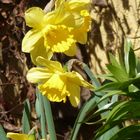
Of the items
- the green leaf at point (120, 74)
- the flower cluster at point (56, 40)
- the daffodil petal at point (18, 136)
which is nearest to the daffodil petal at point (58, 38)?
the flower cluster at point (56, 40)

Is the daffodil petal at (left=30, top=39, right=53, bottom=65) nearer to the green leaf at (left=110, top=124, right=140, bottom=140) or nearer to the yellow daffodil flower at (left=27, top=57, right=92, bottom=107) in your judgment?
the yellow daffodil flower at (left=27, top=57, right=92, bottom=107)

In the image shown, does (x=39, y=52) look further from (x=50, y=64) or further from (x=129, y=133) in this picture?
(x=129, y=133)

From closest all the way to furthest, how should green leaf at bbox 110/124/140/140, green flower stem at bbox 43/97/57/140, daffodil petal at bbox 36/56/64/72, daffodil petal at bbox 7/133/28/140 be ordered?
daffodil petal at bbox 36/56/64/72 < daffodil petal at bbox 7/133/28/140 < green leaf at bbox 110/124/140/140 < green flower stem at bbox 43/97/57/140

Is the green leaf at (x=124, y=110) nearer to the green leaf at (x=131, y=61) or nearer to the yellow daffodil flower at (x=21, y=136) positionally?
the green leaf at (x=131, y=61)

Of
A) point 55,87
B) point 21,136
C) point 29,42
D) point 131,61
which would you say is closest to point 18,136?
point 21,136

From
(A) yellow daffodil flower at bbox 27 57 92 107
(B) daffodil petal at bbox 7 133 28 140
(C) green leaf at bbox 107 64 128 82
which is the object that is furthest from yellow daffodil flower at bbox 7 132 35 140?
(C) green leaf at bbox 107 64 128 82

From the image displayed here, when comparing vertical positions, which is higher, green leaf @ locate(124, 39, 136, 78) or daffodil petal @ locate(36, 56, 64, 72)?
daffodil petal @ locate(36, 56, 64, 72)

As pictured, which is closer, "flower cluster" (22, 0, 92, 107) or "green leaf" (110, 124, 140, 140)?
"flower cluster" (22, 0, 92, 107)

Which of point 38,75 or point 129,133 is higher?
point 38,75
